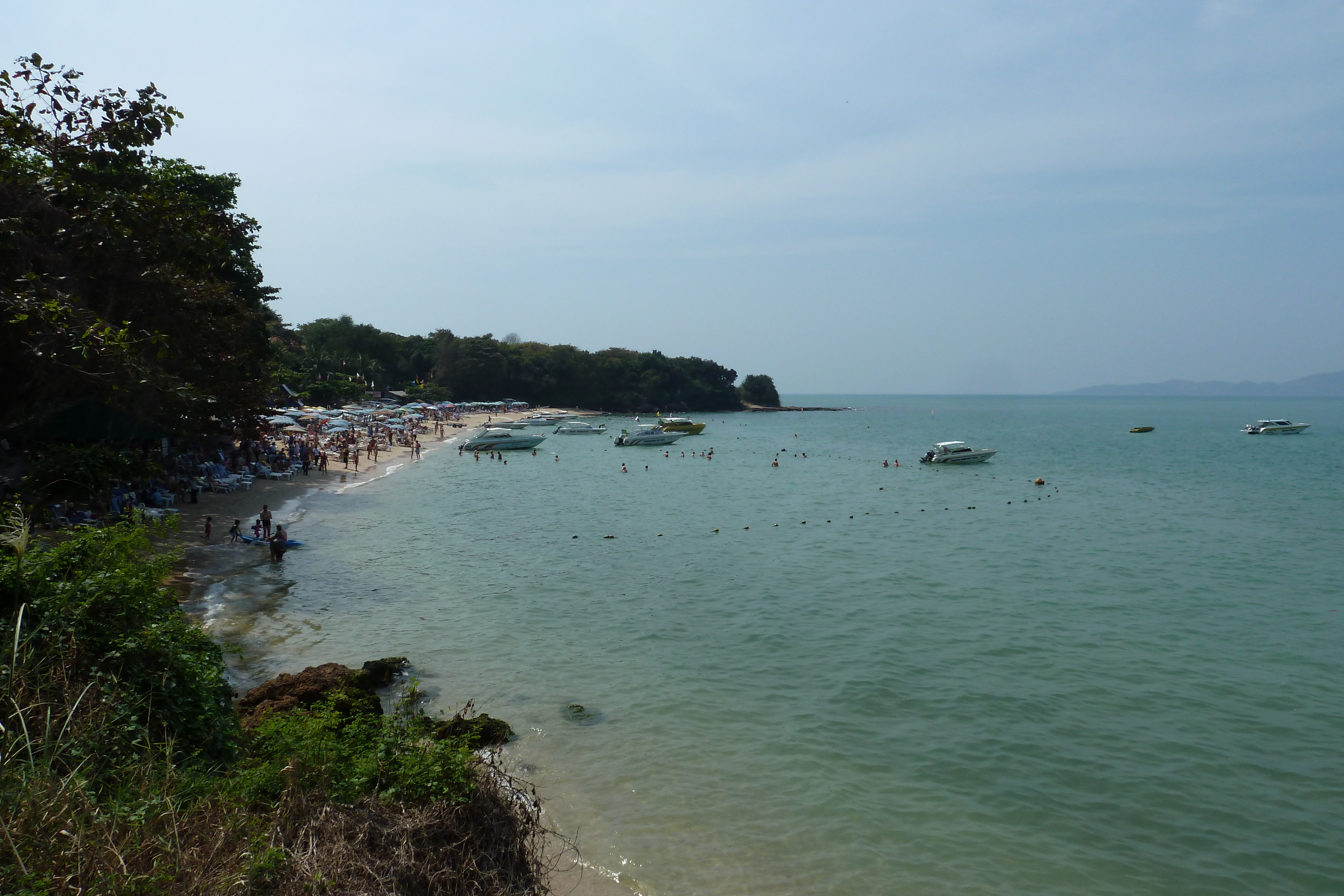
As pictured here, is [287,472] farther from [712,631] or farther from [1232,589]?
[1232,589]

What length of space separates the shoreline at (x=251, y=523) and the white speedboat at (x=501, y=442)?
10300 mm

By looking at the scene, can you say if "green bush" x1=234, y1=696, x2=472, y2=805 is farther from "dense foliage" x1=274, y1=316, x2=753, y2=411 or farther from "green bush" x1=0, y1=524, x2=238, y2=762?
"dense foliage" x1=274, y1=316, x2=753, y2=411

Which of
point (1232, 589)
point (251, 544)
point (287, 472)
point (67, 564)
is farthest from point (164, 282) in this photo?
point (1232, 589)

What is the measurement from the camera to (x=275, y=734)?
7.80 metres

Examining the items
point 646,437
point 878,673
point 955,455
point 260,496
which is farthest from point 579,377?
point 878,673

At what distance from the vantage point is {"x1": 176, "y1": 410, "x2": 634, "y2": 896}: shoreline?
8.34 meters

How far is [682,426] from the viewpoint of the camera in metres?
87.9

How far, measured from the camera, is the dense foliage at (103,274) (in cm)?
1336

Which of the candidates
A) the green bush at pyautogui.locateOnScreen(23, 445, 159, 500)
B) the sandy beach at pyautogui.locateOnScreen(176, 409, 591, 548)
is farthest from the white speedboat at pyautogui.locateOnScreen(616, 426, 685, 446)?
the green bush at pyautogui.locateOnScreen(23, 445, 159, 500)

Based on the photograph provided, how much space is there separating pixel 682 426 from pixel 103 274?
7082 centimetres

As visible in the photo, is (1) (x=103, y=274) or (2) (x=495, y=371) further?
(2) (x=495, y=371)

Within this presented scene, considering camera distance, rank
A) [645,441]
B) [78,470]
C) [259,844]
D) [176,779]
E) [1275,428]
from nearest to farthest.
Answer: [259,844] → [176,779] → [78,470] → [645,441] → [1275,428]

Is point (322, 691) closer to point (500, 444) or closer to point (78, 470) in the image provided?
point (78, 470)

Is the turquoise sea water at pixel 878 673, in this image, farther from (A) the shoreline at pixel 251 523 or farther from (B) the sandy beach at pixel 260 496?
(B) the sandy beach at pixel 260 496
